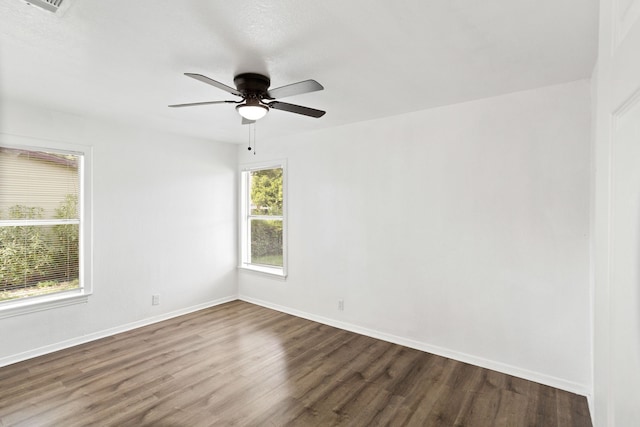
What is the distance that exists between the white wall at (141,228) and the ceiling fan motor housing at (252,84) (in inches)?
90.1

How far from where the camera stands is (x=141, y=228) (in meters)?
4.04

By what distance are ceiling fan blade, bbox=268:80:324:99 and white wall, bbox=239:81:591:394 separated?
5.40 ft

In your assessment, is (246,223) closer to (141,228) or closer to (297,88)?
(141,228)

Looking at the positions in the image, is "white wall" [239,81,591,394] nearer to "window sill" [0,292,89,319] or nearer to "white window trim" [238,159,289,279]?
"white window trim" [238,159,289,279]

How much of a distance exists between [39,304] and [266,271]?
2587 millimetres

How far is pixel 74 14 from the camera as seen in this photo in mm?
1683

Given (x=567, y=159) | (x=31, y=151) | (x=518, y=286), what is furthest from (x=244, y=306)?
(x=567, y=159)

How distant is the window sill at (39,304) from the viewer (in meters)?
3.08

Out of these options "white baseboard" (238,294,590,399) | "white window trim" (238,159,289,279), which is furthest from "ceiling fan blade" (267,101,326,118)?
"white baseboard" (238,294,590,399)

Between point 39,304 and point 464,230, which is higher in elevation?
point 464,230

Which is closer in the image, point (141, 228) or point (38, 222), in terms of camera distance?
point (38, 222)

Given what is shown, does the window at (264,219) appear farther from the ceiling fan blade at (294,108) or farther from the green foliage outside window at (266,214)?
the ceiling fan blade at (294,108)

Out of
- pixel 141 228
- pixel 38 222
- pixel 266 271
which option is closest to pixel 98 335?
pixel 141 228

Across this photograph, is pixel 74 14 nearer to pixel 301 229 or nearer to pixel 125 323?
pixel 301 229
